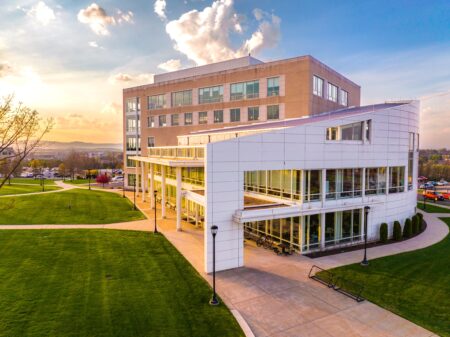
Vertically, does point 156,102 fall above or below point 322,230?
above

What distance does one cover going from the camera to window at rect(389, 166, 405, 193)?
25359 mm

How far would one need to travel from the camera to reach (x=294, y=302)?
1384 cm

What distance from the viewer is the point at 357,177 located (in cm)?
2311

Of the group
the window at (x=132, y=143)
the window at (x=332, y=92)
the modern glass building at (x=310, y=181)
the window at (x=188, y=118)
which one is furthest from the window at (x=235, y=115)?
the window at (x=132, y=143)

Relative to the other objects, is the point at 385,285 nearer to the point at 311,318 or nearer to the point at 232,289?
the point at 311,318

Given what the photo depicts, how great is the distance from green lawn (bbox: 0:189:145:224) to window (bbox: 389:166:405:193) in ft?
80.7

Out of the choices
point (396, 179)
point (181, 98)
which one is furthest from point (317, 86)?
point (181, 98)

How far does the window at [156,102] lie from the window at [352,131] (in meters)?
37.2

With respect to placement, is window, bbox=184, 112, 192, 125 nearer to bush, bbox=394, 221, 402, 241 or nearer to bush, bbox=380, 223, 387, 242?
bush, bbox=380, 223, 387, 242

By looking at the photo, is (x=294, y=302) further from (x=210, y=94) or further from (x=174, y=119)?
(x=174, y=119)

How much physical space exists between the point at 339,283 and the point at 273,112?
26.4 m

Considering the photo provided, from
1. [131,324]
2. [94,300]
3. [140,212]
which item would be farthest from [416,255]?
[140,212]

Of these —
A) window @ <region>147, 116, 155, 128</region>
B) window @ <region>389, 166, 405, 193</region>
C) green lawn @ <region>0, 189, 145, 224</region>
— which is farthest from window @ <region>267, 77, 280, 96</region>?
window @ <region>147, 116, 155, 128</region>

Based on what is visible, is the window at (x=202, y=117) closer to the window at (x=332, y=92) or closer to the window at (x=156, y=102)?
the window at (x=156, y=102)
